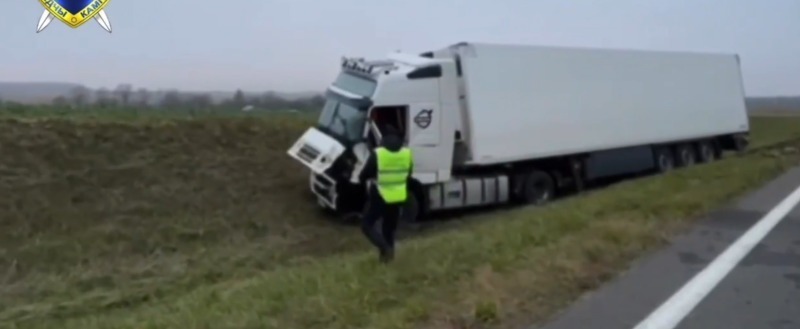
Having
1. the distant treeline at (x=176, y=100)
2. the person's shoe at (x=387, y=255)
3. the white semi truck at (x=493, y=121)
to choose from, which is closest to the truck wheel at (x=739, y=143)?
the white semi truck at (x=493, y=121)

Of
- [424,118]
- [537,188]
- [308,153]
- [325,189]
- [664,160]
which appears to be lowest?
[664,160]

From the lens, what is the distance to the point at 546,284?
7199mm

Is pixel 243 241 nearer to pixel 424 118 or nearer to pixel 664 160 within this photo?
pixel 424 118

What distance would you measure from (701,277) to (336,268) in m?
3.46

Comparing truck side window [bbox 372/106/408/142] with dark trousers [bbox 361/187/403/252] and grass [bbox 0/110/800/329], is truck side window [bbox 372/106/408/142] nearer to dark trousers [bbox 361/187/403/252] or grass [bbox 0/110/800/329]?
grass [bbox 0/110/800/329]

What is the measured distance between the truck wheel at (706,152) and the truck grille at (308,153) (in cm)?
1383

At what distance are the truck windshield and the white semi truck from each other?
0.02 meters

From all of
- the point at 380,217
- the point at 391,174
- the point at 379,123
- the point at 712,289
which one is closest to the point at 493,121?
the point at 379,123

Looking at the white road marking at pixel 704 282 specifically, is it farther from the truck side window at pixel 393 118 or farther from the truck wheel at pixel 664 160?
the truck wheel at pixel 664 160

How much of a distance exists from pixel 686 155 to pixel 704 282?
725 inches

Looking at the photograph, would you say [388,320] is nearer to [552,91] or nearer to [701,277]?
[701,277]

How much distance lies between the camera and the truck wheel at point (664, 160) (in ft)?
75.6

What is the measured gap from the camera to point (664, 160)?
2342cm

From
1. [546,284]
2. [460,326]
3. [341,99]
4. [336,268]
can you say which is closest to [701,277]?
[546,284]
